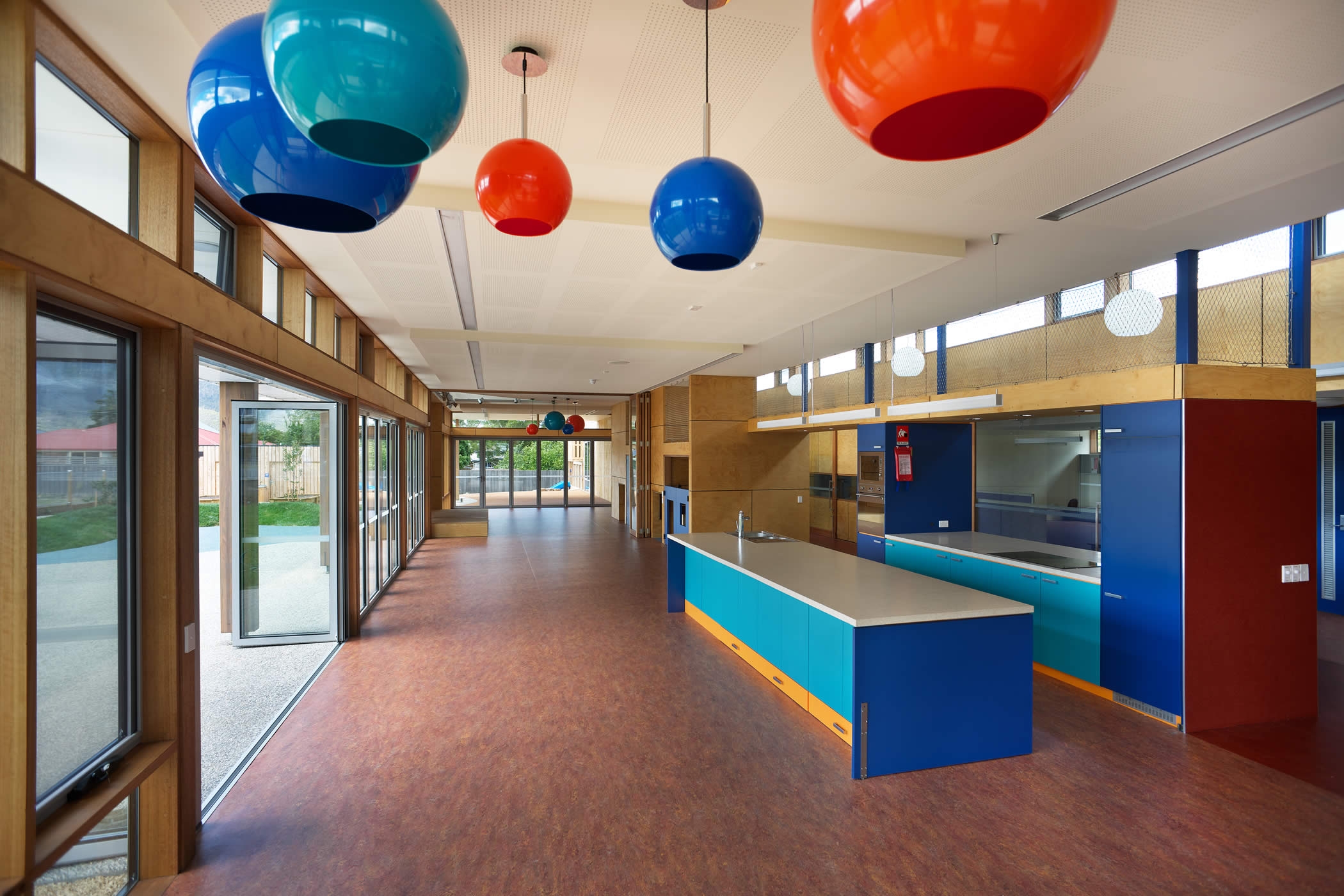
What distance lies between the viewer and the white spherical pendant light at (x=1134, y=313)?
167 inches

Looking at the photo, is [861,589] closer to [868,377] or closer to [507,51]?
[507,51]

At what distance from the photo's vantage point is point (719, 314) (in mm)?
6035

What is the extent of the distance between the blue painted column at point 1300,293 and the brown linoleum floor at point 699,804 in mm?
2591

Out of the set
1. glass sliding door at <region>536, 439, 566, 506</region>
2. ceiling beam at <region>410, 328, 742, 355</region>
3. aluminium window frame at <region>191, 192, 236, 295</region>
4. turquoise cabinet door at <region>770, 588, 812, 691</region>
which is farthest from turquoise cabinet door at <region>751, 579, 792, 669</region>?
glass sliding door at <region>536, 439, 566, 506</region>

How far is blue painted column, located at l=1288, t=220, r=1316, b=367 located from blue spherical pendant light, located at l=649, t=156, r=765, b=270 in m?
4.49

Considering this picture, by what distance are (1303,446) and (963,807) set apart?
3.35 m

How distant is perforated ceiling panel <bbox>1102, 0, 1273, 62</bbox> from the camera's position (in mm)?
2055

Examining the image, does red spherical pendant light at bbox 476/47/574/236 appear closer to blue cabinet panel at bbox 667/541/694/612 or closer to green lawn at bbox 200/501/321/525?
green lawn at bbox 200/501/321/525

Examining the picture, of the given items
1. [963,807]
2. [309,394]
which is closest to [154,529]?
[309,394]

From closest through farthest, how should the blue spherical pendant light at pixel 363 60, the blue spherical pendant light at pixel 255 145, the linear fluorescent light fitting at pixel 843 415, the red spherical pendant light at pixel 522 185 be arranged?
the blue spherical pendant light at pixel 363 60, the blue spherical pendant light at pixel 255 145, the red spherical pendant light at pixel 522 185, the linear fluorescent light fitting at pixel 843 415

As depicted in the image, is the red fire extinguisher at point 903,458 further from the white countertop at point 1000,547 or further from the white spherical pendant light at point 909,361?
the white spherical pendant light at point 909,361

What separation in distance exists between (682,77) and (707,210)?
1.32m

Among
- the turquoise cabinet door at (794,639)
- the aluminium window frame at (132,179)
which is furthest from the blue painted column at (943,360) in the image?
the aluminium window frame at (132,179)

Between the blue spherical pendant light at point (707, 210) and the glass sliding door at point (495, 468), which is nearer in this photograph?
the blue spherical pendant light at point (707, 210)
